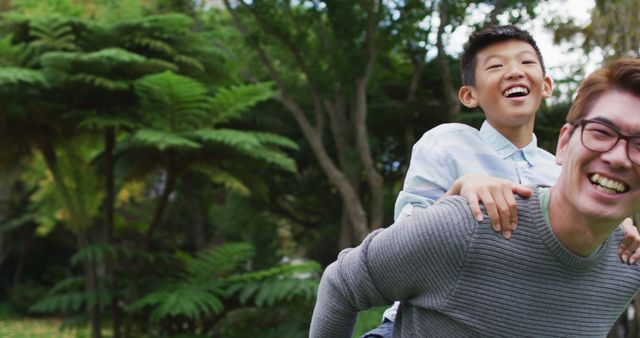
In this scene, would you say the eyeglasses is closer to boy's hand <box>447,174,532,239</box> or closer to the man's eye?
the man's eye

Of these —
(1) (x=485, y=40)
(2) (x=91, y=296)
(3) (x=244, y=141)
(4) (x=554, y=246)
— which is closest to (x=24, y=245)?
(2) (x=91, y=296)

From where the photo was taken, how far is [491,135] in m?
1.72

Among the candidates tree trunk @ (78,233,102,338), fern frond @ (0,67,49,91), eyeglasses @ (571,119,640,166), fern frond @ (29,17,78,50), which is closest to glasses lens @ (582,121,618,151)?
Result: eyeglasses @ (571,119,640,166)

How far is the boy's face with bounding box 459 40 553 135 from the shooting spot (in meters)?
1.66

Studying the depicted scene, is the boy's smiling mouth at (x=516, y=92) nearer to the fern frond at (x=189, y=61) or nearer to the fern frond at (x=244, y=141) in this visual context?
the fern frond at (x=244, y=141)

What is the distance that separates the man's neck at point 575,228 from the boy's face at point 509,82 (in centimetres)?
53

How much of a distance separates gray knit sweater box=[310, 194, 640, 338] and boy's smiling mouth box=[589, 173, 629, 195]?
0.10 m

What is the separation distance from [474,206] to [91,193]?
24.1 feet

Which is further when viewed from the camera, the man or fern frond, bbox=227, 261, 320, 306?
fern frond, bbox=227, 261, 320, 306

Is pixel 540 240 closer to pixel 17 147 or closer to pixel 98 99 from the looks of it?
pixel 98 99

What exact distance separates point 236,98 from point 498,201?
223 inches

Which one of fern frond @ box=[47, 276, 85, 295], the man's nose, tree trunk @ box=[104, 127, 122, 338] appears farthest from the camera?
fern frond @ box=[47, 276, 85, 295]

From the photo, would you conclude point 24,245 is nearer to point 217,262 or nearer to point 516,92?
point 217,262

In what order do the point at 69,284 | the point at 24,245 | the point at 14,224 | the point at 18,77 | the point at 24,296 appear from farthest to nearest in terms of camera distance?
the point at 24,245 < the point at 24,296 < the point at 14,224 < the point at 69,284 < the point at 18,77
